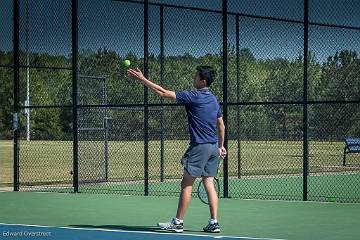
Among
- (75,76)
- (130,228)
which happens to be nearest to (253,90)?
(75,76)

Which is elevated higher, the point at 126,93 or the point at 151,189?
the point at 126,93

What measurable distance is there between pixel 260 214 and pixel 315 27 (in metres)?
7.65

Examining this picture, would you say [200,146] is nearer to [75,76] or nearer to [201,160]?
[201,160]

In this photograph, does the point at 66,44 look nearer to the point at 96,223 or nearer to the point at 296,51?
the point at 296,51

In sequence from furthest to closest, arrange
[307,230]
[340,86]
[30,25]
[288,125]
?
[288,125] < [340,86] < [30,25] < [307,230]

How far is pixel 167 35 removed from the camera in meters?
19.2

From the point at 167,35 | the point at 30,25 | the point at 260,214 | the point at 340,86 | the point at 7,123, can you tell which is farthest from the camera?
the point at 7,123

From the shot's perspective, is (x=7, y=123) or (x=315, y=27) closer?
(x=315, y=27)

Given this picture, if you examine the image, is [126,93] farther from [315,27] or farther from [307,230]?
[307,230]

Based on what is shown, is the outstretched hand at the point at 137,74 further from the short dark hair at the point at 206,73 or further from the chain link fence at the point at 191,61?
the chain link fence at the point at 191,61

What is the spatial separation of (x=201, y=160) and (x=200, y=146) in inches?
6.3

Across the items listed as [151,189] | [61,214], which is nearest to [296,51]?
[151,189]

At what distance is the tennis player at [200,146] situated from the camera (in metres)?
10.7

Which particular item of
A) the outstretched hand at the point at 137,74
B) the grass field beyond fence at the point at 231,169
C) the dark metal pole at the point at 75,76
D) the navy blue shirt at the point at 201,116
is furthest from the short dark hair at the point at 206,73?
the dark metal pole at the point at 75,76
